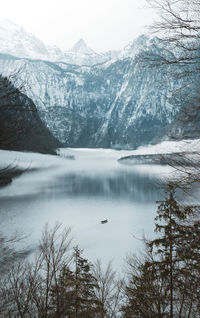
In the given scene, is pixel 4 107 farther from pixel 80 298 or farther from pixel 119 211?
pixel 119 211

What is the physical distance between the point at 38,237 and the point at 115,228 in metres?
10.6

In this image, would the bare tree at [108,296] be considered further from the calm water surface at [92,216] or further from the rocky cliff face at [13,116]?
the rocky cliff face at [13,116]

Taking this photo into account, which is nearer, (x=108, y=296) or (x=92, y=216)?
(x=108, y=296)

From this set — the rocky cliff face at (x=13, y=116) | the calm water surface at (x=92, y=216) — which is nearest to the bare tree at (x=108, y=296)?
the calm water surface at (x=92, y=216)

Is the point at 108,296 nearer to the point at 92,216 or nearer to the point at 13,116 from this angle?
the point at 13,116

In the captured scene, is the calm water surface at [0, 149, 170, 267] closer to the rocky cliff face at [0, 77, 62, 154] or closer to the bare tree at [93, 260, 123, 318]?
the bare tree at [93, 260, 123, 318]

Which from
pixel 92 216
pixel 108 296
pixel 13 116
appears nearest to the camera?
pixel 13 116

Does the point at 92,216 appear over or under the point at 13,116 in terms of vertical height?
under

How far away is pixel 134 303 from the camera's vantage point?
8.45 meters

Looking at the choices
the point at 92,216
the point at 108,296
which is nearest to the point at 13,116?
the point at 108,296

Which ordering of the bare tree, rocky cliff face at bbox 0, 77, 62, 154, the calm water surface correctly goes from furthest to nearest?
the calm water surface < the bare tree < rocky cliff face at bbox 0, 77, 62, 154

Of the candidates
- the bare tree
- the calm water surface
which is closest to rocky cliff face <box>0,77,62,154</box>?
the bare tree

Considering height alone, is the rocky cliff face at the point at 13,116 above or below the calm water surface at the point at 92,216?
above

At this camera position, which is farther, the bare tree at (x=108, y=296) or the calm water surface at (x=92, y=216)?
the calm water surface at (x=92, y=216)
